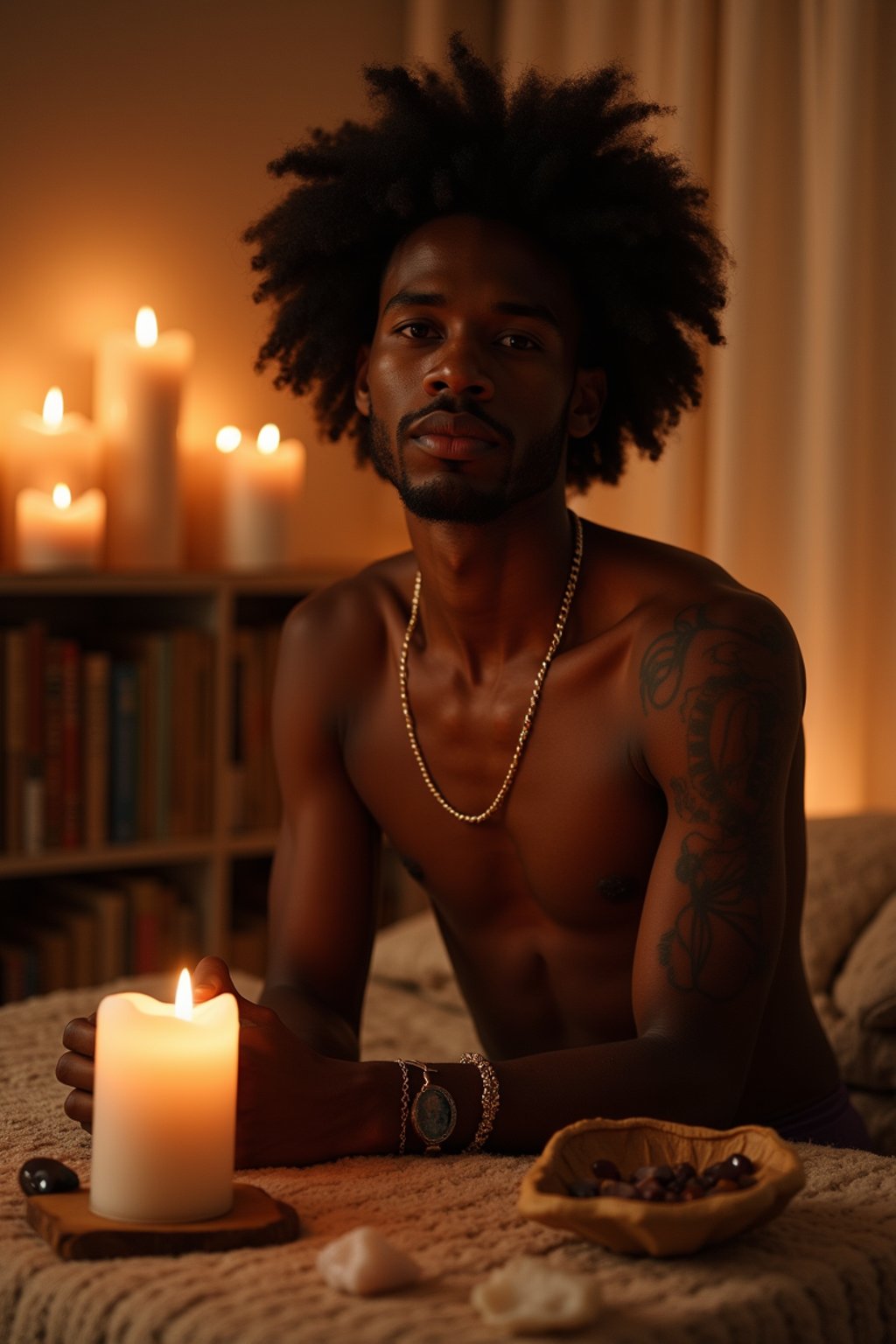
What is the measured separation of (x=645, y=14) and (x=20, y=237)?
1.22 m

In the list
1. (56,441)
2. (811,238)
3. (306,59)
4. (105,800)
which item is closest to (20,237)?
(56,441)

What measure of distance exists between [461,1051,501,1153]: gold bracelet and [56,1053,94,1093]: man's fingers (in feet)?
0.96

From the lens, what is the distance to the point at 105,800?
289 cm

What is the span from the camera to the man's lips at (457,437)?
4.92 feet

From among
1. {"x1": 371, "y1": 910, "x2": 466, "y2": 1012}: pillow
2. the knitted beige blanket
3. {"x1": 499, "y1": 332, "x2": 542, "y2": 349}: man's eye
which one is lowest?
{"x1": 371, "y1": 910, "x2": 466, "y2": 1012}: pillow

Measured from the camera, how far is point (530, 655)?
1628 mm

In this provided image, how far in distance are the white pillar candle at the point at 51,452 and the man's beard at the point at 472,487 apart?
1.47 meters

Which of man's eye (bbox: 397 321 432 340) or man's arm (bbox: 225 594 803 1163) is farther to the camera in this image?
man's eye (bbox: 397 321 432 340)

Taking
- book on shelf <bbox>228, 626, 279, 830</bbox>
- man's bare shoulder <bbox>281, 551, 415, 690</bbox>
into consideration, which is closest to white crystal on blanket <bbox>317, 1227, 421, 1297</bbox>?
man's bare shoulder <bbox>281, 551, 415, 690</bbox>

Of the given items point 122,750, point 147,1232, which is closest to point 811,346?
point 122,750

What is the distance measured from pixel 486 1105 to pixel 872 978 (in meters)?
0.83

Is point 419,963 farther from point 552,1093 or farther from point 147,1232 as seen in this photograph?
point 147,1232

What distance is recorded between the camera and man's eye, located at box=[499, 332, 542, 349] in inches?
61.1

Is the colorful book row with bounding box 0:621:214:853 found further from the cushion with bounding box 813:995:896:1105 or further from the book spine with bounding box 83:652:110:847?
the cushion with bounding box 813:995:896:1105
